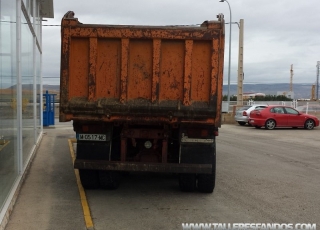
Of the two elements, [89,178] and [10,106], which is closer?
[10,106]

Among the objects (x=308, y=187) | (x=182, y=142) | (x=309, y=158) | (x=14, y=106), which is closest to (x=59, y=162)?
(x=14, y=106)

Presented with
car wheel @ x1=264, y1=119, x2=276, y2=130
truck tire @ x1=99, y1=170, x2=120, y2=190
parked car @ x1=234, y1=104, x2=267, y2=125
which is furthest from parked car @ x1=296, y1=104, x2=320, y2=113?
truck tire @ x1=99, y1=170, x2=120, y2=190

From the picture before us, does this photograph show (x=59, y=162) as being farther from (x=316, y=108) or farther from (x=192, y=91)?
(x=316, y=108)

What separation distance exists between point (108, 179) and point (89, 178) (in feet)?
1.14

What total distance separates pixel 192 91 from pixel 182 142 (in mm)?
940

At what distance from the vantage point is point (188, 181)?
789 centimetres

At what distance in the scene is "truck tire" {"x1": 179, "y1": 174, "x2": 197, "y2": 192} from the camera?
7.86 meters

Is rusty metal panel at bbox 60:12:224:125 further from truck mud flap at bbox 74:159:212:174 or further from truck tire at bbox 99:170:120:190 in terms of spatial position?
truck tire at bbox 99:170:120:190

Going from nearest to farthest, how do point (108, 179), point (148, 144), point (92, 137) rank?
point (92, 137) < point (148, 144) < point (108, 179)

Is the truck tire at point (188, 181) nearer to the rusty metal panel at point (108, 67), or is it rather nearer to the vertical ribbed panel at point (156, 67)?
the vertical ribbed panel at point (156, 67)

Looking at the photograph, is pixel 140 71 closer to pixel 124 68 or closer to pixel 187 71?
pixel 124 68

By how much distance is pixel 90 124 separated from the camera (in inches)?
292

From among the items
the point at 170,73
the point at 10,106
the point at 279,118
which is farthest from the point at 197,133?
the point at 279,118

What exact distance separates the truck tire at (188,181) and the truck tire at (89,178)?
5.05 feet
